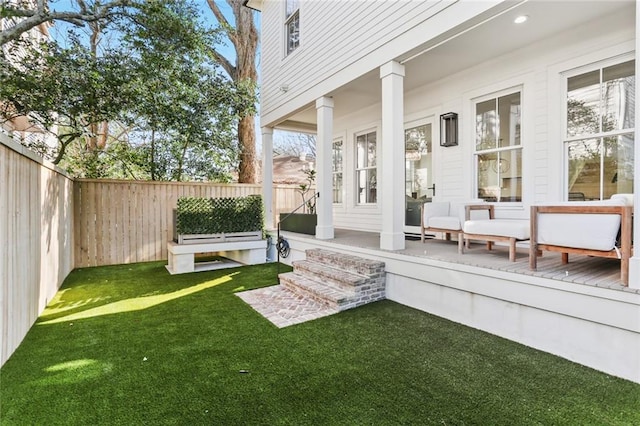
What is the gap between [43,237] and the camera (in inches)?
155

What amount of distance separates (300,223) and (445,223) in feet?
9.99

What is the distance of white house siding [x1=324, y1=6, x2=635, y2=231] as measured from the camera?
3.71 m

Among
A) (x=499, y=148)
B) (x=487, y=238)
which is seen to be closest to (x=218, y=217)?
(x=487, y=238)

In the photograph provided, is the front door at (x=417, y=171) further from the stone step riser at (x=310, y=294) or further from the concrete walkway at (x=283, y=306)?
the concrete walkway at (x=283, y=306)

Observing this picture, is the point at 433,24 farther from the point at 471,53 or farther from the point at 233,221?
the point at 233,221

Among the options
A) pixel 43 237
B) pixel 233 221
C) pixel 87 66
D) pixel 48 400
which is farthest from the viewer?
pixel 233 221

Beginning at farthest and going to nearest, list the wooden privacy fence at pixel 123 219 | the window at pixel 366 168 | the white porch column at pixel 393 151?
the window at pixel 366 168 < the wooden privacy fence at pixel 123 219 < the white porch column at pixel 393 151

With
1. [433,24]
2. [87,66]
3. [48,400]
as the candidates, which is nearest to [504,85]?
[433,24]

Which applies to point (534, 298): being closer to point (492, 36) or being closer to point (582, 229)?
point (582, 229)

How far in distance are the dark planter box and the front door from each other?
5.85 ft

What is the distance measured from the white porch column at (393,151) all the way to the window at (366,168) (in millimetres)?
2987

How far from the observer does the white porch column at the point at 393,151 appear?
13.5 ft

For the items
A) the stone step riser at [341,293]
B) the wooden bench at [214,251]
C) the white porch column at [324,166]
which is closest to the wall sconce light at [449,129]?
the white porch column at [324,166]

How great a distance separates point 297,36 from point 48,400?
6927 mm
